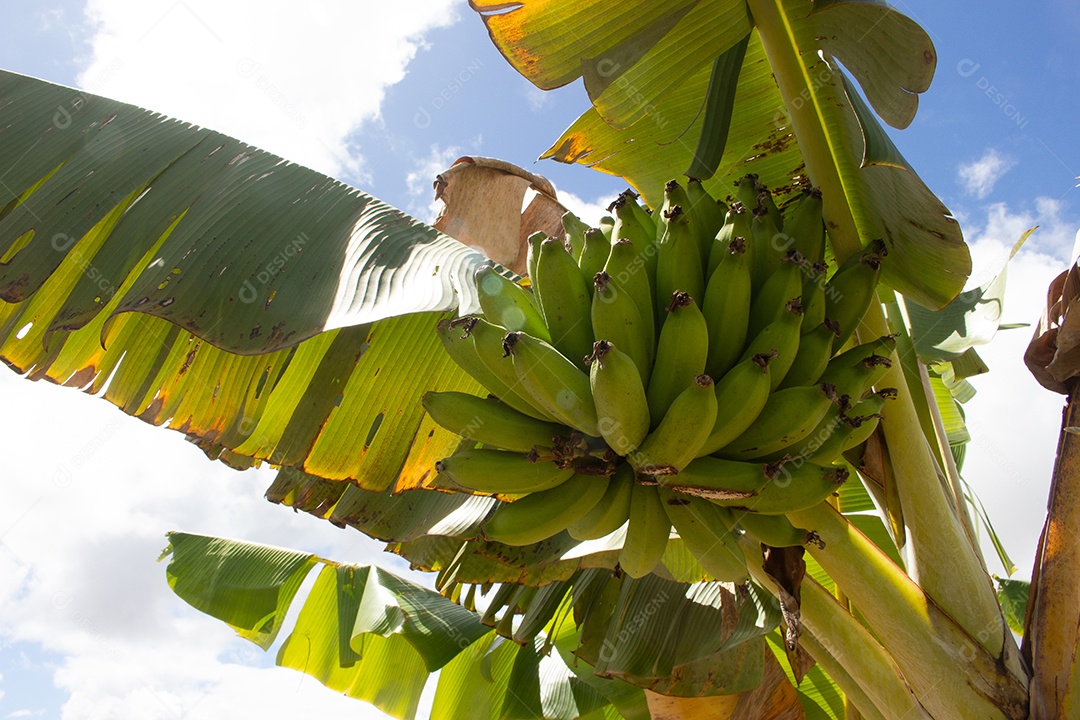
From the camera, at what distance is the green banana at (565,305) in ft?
3.53

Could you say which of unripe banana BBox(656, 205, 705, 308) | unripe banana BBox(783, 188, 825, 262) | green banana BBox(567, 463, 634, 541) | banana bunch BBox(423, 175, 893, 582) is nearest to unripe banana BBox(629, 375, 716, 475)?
banana bunch BBox(423, 175, 893, 582)

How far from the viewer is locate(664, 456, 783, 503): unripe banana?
3.13 feet

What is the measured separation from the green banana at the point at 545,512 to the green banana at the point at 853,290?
1.57 feet

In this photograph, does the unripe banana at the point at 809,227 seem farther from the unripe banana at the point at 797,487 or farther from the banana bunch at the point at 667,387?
the unripe banana at the point at 797,487

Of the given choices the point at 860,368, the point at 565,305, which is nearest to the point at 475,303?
the point at 565,305

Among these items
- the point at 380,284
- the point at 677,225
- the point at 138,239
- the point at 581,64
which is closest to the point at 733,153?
the point at 581,64

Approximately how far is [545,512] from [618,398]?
239 mm

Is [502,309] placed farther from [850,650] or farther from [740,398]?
[850,650]

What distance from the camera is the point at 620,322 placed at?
0.99 metres

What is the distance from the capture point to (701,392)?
Answer: 0.89 m

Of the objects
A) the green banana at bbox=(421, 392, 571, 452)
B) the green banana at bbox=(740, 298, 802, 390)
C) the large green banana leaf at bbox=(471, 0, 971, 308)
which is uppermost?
the large green banana leaf at bbox=(471, 0, 971, 308)

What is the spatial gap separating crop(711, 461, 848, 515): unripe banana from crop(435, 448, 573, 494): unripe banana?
0.24 metres

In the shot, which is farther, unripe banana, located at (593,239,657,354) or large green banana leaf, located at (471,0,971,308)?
large green banana leaf, located at (471,0,971,308)

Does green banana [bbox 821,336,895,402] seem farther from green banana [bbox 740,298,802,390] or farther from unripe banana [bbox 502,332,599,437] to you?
unripe banana [bbox 502,332,599,437]
